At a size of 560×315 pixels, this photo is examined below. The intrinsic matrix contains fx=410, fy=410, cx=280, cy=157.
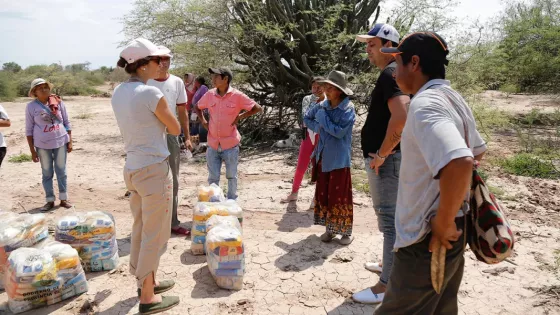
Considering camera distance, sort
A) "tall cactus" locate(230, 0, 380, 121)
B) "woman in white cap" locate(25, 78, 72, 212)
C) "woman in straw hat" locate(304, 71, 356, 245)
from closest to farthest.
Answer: "woman in straw hat" locate(304, 71, 356, 245) < "woman in white cap" locate(25, 78, 72, 212) < "tall cactus" locate(230, 0, 380, 121)

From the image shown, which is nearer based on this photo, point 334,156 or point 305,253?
point 334,156

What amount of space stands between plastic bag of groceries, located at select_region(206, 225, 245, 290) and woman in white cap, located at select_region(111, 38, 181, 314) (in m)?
0.50

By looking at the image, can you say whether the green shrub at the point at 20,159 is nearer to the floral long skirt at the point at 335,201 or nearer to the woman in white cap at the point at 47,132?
the woman in white cap at the point at 47,132

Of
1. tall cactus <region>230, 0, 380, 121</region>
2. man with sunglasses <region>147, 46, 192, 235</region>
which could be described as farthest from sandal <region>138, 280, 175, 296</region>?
tall cactus <region>230, 0, 380, 121</region>

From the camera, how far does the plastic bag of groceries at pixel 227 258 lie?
332cm

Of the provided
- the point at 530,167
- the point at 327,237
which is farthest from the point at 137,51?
the point at 530,167

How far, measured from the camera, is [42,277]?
119 inches

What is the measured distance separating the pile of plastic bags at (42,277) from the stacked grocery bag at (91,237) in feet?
0.85

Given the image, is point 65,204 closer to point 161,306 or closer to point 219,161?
point 219,161

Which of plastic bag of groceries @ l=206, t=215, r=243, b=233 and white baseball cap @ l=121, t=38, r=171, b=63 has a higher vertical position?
white baseball cap @ l=121, t=38, r=171, b=63

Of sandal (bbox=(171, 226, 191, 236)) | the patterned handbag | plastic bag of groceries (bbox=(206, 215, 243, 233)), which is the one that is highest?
the patterned handbag

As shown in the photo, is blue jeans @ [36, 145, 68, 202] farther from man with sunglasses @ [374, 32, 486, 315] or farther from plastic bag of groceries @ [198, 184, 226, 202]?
man with sunglasses @ [374, 32, 486, 315]

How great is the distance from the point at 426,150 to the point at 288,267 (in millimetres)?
2496

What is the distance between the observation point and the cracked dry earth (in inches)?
125
